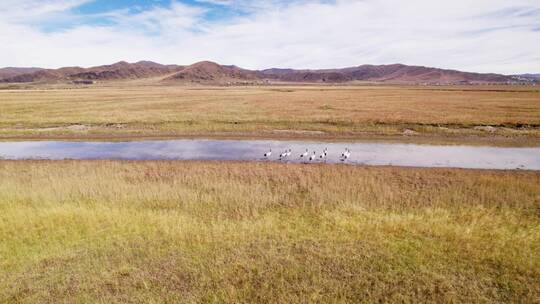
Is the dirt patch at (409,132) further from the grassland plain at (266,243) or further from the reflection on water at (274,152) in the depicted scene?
the grassland plain at (266,243)

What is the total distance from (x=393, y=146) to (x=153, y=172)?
19271mm

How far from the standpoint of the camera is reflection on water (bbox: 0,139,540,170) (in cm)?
2331

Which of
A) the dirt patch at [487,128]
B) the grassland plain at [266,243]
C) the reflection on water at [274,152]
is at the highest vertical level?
the dirt patch at [487,128]

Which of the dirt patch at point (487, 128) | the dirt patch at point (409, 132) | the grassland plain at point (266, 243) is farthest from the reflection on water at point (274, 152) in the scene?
the grassland plain at point (266, 243)

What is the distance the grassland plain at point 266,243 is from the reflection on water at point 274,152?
8.42m

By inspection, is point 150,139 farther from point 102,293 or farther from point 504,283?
point 504,283

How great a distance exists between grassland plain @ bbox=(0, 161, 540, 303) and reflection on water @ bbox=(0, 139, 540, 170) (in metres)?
8.42

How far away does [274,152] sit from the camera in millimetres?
26375

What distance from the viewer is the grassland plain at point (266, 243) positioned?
658 cm

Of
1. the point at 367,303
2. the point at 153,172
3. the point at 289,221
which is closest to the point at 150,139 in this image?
the point at 153,172

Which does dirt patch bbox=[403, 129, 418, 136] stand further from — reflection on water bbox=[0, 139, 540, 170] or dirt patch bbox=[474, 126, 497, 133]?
dirt patch bbox=[474, 126, 497, 133]

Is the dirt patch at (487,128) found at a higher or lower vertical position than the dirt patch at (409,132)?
higher

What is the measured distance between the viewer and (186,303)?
6223mm

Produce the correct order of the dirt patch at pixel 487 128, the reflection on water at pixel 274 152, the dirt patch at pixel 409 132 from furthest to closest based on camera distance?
the dirt patch at pixel 487 128
the dirt patch at pixel 409 132
the reflection on water at pixel 274 152
